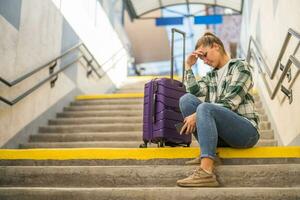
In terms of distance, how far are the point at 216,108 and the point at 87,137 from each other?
2.18 meters

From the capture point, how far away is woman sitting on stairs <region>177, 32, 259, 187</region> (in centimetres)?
225

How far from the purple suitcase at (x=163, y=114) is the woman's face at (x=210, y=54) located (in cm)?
45

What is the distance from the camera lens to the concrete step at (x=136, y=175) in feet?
7.55

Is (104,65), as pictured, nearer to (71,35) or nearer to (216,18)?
(71,35)

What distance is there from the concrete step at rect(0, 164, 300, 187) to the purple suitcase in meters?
0.48

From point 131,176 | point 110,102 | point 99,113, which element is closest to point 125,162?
point 131,176

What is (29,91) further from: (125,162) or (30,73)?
(125,162)

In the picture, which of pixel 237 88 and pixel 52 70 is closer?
pixel 237 88

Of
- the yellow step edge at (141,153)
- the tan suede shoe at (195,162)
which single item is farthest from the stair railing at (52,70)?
the tan suede shoe at (195,162)

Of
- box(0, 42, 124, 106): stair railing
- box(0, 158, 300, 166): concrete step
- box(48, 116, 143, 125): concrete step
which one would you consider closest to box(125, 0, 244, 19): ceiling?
box(0, 42, 124, 106): stair railing

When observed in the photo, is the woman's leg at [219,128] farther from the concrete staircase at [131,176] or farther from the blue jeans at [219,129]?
the concrete staircase at [131,176]

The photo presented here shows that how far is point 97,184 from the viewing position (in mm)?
2447

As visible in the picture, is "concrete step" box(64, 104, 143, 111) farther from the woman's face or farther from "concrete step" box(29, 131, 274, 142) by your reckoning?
the woman's face

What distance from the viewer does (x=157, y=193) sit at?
2.11 metres
